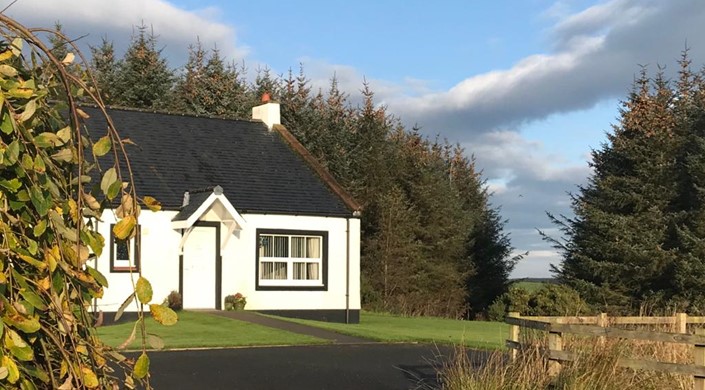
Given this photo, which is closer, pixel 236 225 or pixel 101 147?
pixel 101 147

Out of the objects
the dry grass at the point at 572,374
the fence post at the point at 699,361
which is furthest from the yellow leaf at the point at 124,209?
the fence post at the point at 699,361

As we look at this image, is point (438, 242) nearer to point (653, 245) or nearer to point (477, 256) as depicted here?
point (477, 256)

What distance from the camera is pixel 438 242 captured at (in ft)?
126

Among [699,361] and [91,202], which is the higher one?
[91,202]

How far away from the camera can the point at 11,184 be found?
249cm

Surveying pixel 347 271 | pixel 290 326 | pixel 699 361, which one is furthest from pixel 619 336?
pixel 347 271

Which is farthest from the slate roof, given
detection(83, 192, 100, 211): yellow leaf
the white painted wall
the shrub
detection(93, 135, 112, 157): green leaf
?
detection(93, 135, 112, 157): green leaf

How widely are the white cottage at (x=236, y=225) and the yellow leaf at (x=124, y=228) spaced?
20.1 m

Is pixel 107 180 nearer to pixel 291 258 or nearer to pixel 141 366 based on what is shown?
pixel 141 366

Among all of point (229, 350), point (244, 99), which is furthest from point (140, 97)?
point (229, 350)

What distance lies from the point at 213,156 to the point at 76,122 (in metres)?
24.1

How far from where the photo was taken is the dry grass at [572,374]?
32.1 ft

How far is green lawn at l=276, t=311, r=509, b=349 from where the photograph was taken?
18.6m

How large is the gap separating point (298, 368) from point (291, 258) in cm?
1180
